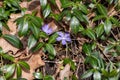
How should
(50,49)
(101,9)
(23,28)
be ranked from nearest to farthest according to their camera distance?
(23,28) < (50,49) < (101,9)

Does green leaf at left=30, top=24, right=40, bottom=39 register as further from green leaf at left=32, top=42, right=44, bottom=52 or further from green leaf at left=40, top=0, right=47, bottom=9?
green leaf at left=40, top=0, right=47, bottom=9

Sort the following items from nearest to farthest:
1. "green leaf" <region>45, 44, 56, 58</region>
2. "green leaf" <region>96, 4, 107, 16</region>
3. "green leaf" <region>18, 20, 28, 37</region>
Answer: "green leaf" <region>18, 20, 28, 37</region> → "green leaf" <region>45, 44, 56, 58</region> → "green leaf" <region>96, 4, 107, 16</region>

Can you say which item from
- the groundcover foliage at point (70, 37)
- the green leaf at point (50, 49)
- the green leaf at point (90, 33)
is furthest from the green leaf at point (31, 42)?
the green leaf at point (90, 33)

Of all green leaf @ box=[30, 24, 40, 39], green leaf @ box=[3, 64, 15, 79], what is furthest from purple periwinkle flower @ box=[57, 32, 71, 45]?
green leaf @ box=[3, 64, 15, 79]

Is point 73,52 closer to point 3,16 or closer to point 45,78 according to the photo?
point 45,78

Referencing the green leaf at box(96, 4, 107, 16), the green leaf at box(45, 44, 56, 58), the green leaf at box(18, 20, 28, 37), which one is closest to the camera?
the green leaf at box(18, 20, 28, 37)

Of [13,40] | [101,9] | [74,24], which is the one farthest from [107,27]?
[13,40]

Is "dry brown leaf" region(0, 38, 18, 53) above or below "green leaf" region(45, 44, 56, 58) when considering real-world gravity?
above

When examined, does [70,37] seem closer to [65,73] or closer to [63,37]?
[63,37]

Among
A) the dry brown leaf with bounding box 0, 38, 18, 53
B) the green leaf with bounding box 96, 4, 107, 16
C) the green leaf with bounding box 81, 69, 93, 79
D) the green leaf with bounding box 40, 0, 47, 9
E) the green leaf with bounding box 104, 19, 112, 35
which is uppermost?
the green leaf with bounding box 40, 0, 47, 9
